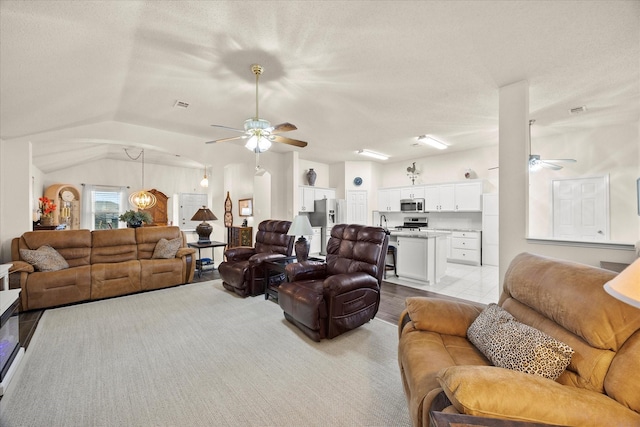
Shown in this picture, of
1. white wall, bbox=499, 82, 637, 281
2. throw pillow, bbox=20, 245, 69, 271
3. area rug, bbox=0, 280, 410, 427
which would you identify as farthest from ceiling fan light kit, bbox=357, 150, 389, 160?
throw pillow, bbox=20, 245, 69, 271

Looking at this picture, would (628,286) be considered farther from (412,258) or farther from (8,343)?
(412,258)

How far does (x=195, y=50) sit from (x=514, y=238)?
3.84 meters

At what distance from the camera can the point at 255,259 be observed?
386 cm

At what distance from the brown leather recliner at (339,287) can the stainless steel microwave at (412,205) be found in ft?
13.9

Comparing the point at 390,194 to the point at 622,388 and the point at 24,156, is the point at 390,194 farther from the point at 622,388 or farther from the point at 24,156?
the point at 24,156

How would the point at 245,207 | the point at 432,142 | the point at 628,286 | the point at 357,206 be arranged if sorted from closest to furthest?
the point at 628,286 < the point at 432,142 < the point at 245,207 < the point at 357,206

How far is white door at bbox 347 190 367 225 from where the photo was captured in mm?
7789

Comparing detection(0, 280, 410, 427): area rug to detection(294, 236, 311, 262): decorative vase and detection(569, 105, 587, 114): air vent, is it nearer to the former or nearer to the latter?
detection(294, 236, 311, 262): decorative vase

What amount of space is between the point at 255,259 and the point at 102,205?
6.54 meters

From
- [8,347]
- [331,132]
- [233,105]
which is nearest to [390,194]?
[331,132]

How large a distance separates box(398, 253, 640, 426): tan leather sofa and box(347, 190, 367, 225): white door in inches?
237

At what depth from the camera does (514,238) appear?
3.02 metres

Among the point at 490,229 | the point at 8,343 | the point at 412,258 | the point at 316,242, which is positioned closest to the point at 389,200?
the point at 316,242

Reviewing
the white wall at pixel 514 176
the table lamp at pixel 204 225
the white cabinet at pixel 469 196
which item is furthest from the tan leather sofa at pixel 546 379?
the white cabinet at pixel 469 196
